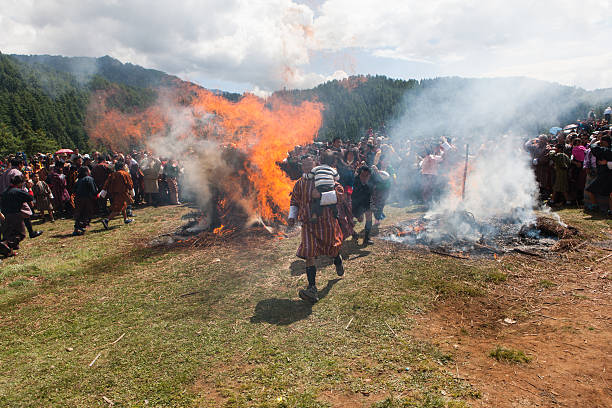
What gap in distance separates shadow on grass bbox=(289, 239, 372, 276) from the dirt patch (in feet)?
8.22

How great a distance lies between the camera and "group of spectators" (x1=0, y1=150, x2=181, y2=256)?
8578 mm

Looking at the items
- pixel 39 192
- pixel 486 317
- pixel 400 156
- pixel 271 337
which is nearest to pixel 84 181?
pixel 39 192

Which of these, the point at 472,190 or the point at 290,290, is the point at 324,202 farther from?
the point at 472,190

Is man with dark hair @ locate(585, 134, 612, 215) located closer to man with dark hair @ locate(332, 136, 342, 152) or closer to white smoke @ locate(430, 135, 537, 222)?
white smoke @ locate(430, 135, 537, 222)

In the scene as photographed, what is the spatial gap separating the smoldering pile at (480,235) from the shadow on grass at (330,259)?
38.3 inches

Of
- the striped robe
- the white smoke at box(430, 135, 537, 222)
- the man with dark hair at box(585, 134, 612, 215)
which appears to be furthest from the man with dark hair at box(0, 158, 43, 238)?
the man with dark hair at box(585, 134, 612, 215)

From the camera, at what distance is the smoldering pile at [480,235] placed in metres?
7.01

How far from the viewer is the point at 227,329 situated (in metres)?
4.67

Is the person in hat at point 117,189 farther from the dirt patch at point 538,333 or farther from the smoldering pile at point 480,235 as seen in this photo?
the dirt patch at point 538,333

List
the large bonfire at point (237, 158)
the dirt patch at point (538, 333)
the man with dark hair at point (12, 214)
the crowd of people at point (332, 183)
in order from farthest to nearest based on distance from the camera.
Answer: the large bonfire at point (237, 158), the man with dark hair at point (12, 214), the crowd of people at point (332, 183), the dirt patch at point (538, 333)

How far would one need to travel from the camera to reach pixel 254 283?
621 cm

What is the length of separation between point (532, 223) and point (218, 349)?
24.7 ft

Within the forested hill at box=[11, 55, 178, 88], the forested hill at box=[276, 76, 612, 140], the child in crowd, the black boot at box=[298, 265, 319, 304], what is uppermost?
the forested hill at box=[11, 55, 178, 88]

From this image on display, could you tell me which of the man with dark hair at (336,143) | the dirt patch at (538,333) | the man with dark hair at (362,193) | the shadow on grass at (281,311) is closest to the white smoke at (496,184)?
the man with dark hair at (362,193)
